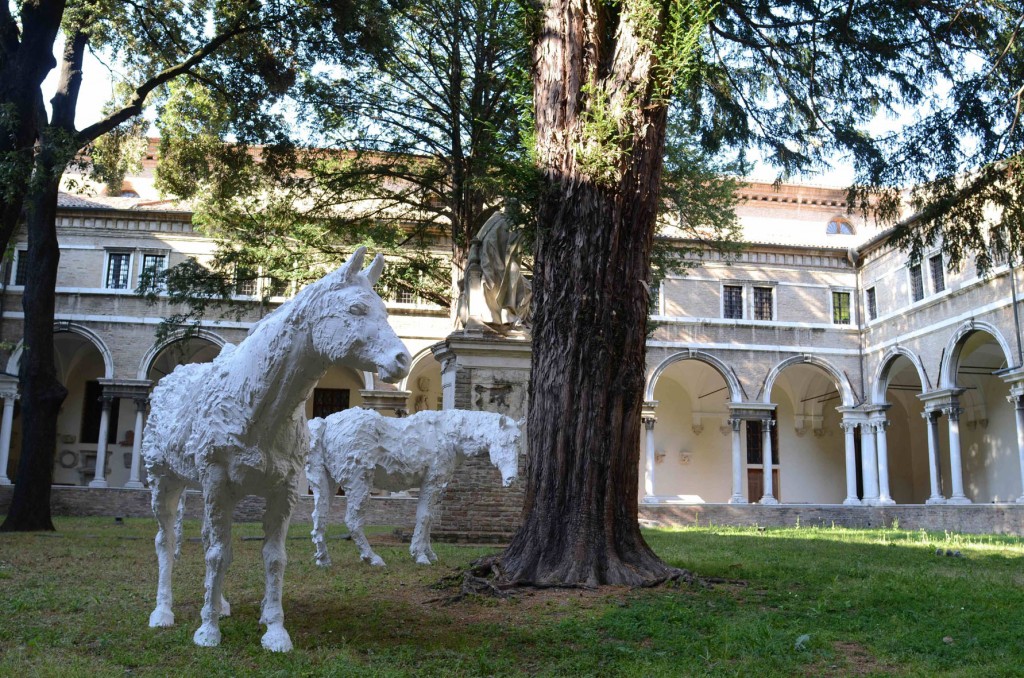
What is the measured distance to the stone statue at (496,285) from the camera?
13797 mm

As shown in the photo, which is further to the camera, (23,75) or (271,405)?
(23,75)

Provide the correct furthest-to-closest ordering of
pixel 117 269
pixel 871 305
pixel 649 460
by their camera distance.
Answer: pixel 871 305 → pixel 649 460 → pixel 117 269

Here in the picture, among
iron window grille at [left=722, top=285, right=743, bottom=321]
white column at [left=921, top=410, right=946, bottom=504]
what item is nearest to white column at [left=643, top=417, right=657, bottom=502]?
iron window grille at [left=722, top=285, right=743, bottom=321]

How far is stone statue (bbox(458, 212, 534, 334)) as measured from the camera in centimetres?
1380

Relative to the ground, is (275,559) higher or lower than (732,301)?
lower

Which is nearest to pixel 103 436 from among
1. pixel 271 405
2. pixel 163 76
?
pixel 163 76

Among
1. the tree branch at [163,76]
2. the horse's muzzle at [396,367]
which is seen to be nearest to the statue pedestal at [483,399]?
the tree branch at [163,76]

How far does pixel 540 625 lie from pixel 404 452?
454 centimetres

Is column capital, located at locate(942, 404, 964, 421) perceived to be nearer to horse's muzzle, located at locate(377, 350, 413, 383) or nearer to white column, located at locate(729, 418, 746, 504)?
white column, located at locate(729, 418, 746, 504)

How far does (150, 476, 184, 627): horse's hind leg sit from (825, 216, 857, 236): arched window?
38.9 m

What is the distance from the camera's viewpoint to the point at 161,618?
18.9 ft

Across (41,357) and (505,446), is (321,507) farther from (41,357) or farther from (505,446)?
(41,357)

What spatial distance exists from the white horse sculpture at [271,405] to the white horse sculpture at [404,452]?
14.5 feet

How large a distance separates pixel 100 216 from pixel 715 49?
88.5 feet
